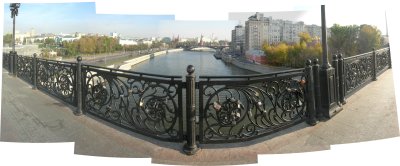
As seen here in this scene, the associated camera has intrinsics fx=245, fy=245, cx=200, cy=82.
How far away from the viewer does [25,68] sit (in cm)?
339

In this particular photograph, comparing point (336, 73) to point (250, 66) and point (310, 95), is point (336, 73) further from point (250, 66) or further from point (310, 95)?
point (250, 66)

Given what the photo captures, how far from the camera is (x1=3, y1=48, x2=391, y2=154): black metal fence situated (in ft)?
5.21

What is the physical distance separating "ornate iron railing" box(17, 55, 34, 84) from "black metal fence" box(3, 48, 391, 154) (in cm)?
133

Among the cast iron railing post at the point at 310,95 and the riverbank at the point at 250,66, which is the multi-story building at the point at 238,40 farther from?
the cast iron railing post at the point at 310,95

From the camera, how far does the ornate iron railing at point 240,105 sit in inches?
62.9

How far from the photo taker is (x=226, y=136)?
166 centimetres

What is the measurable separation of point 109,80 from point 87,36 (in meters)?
1.08

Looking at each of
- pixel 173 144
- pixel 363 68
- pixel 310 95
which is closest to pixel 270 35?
pixel 363 68

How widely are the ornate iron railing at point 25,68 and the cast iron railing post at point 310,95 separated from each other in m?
3.20

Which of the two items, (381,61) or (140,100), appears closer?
(140,100)

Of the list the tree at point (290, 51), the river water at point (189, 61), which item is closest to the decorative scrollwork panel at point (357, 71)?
the tree at point (290, 51)

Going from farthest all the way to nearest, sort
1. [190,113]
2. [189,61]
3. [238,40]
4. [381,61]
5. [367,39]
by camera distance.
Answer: [367,39], [381,61], [238,40], [189,61], [190,113]

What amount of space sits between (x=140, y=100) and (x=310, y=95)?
1347mm

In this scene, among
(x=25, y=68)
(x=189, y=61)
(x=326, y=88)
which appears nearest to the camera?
(x=326, y=88)
